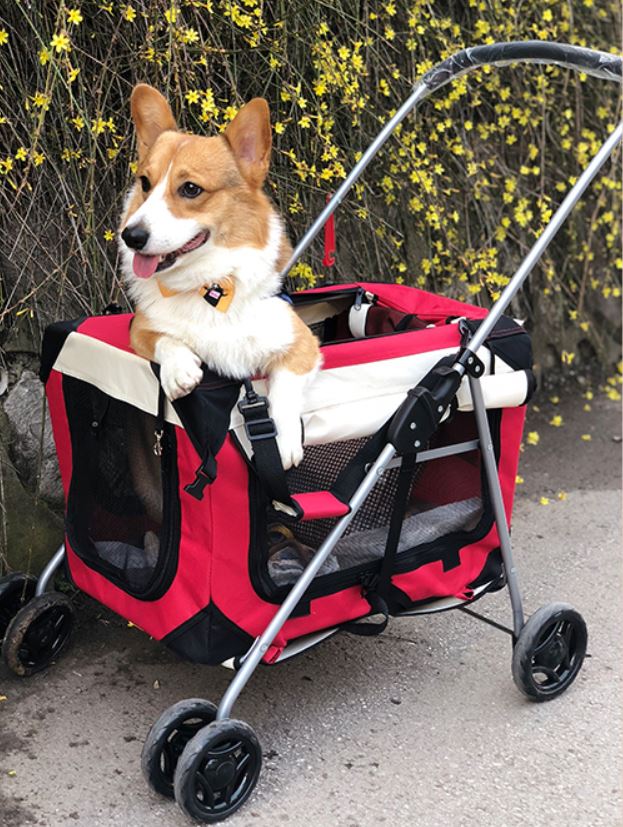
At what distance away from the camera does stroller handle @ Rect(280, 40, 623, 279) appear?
93.7 inches

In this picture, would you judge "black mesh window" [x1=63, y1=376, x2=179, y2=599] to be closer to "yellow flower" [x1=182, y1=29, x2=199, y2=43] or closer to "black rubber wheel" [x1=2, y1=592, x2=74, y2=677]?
"black rubber wheel" [x1=2, y1=592, x2=74, y2=677]

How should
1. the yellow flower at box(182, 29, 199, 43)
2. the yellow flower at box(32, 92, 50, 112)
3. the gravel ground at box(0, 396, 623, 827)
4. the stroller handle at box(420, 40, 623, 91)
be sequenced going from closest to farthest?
the gravel ground at box(0, 396, 623, 827), the stroller handle at box(420, 40, 623, 91), the yellow flower at box(32, 92, 50, 112), the yellow flower at box(182, 29, 199, 43)

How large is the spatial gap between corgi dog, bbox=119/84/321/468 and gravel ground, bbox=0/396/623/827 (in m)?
0.74

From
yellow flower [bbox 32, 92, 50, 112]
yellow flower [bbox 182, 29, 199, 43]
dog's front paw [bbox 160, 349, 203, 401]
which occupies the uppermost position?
yellow flower [bbox 182, 29, 199, 43]

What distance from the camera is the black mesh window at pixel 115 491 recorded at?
2.25 meters

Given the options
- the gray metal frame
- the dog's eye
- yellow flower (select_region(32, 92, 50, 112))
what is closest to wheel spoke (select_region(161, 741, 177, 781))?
the gray metal frame

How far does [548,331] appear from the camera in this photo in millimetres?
4477

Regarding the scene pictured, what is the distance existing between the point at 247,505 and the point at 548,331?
2.74 m

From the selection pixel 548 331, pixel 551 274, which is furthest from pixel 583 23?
pixel 548 331

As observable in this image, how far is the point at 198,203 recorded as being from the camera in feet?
6.78

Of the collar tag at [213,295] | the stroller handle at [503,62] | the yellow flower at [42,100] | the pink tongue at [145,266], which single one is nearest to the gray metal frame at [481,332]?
the stroller handle at [503,62]

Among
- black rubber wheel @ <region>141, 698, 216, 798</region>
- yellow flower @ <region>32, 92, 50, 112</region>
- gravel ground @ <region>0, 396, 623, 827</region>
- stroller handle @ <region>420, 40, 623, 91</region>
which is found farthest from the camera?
yellow flower @ <region>32, 92, 50, 112</region>

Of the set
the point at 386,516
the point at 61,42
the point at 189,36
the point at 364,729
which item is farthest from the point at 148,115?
the point at 364,729

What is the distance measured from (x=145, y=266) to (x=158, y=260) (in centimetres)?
3
